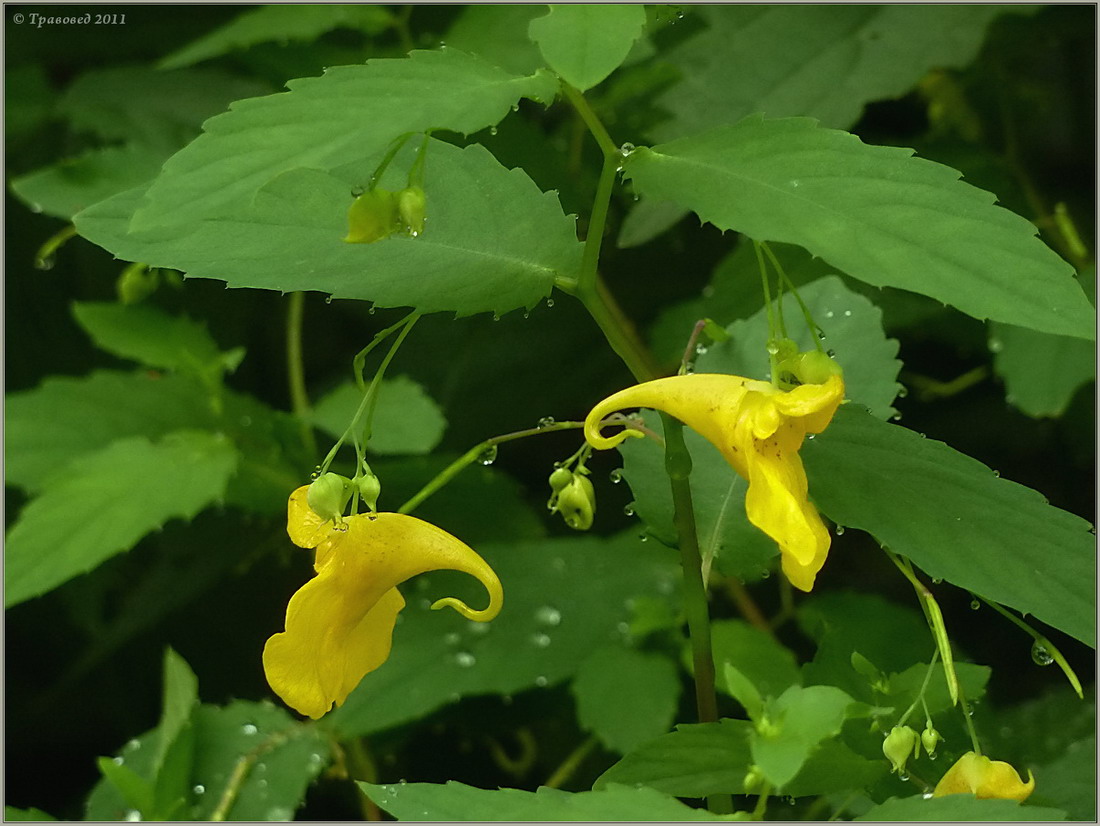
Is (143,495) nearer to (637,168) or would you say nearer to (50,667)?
(50,667)

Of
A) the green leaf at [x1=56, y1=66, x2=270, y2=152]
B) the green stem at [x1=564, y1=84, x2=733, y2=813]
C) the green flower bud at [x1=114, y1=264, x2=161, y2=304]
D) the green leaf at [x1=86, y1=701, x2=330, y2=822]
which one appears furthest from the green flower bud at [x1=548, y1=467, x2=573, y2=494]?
the green leaf at [x1=56, y1=66, x2=270, y2=152]

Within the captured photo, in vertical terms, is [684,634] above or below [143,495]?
below

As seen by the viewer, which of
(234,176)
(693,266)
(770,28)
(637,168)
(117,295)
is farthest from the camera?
(117,295)

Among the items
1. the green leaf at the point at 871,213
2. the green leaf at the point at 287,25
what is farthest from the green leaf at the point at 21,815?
the green leaf at the point at 287,25

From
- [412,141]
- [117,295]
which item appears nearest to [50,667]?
[117,295]

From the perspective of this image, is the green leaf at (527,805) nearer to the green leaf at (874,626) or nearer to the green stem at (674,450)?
the green stem at (674,450)

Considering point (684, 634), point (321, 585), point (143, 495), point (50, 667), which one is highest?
point (321, 585)

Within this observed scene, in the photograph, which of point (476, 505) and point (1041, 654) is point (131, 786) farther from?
point (1041, 654)
